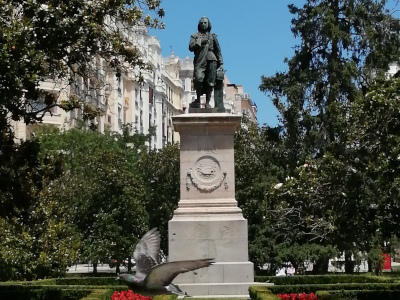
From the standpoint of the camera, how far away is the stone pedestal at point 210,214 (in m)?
20.4

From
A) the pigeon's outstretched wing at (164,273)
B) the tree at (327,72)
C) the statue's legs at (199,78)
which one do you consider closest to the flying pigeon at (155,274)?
the pigeon's outstretched wing at (164,273)

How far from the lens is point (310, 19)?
122 ft

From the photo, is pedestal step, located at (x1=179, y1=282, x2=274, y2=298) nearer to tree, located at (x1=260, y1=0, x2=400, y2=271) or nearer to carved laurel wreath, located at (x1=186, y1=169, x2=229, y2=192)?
carved laurel wreath, located at (x1=186, y1=169, x2=229, y2=192)

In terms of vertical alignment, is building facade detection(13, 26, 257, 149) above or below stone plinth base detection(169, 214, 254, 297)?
above

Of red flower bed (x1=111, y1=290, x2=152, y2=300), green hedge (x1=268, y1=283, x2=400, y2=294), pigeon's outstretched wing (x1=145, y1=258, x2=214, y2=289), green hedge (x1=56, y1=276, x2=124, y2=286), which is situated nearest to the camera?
pigeon's outstretched wing (x1=145, y1=258, x2=214, y2=289)

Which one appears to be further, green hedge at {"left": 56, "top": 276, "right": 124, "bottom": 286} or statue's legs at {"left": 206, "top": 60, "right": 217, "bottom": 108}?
green hedge at {"left": 56, "top": 276, "right": 124, "bottom": 286}

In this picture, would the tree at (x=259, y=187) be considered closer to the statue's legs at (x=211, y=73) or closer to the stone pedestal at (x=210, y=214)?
the statue's legs at (x=211, y=73)

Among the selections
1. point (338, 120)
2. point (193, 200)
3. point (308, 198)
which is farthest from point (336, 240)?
point (193, 200)

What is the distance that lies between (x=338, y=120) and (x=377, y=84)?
5022mm

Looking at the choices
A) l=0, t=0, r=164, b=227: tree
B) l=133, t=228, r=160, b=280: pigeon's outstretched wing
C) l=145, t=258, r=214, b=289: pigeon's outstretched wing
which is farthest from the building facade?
l=145, t=258, r=214, b=289: pigeon's outstretched wing

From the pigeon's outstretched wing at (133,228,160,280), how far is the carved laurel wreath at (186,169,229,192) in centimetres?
530

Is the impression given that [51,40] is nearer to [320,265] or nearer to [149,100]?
[320,265]

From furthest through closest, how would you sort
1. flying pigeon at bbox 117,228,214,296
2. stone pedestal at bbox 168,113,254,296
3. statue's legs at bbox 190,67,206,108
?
1. statue's legs at bbox 190,67,206,108
2. stone pedestal at bbox 168,113,254,296
3. flying pigeon at bbox 117,228,214,296

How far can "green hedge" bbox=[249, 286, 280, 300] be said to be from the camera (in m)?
15.8
